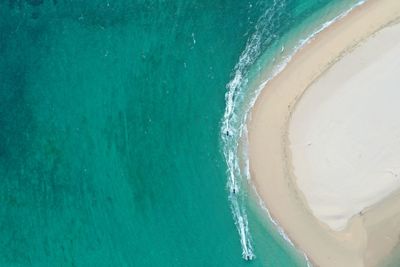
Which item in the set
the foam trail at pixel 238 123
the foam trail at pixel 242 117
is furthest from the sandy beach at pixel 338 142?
the foam trail at pixel 238 123

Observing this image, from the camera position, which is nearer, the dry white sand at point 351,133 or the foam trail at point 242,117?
the dry white sand at point 351,133

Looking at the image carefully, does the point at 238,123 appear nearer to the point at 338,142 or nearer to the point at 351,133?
the point at 338,142

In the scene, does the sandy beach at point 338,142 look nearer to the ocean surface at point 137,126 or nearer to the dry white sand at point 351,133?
the dry white sand at point 351,133

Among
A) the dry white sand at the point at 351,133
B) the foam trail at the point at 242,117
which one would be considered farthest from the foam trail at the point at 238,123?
the dry white sand at the point at 351,133

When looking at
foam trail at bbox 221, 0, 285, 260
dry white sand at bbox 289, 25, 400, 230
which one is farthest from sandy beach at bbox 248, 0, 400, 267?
foam trail at bbox 221, 0, 285, 260

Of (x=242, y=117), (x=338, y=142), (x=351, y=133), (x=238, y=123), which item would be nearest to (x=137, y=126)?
(x=238, y=123)

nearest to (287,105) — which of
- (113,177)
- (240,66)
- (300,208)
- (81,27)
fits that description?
(240,66)
